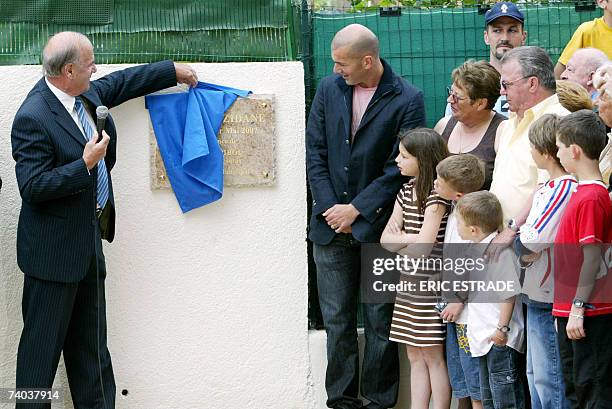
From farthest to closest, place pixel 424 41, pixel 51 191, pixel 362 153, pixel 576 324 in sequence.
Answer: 1. pixel 424 41
2. pixel 362 153
3. pixel 51 191
4. pixel 576 324

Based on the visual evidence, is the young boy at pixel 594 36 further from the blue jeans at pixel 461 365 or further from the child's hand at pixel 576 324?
the child's hand at pixel 576 324

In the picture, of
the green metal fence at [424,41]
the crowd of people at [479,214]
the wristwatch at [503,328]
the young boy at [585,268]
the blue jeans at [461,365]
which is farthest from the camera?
the green metal fence at [424,41]

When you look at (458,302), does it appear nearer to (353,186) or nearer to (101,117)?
(353,186)

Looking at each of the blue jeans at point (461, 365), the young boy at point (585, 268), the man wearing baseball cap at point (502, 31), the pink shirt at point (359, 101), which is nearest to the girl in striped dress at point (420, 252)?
the blue jeans at point (461, 365)

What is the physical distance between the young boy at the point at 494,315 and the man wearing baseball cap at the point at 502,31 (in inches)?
45.3

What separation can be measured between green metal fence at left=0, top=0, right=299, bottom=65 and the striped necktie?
660 mm

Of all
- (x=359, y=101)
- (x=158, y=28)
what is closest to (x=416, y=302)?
(x=359, y=101)

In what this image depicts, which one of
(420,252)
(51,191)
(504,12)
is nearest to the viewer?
(51,191)

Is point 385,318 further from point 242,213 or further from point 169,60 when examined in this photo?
point 169,60

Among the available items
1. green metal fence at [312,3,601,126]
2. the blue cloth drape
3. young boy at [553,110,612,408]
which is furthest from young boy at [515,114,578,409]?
the blue cloth drape

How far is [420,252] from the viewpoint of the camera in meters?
5.93

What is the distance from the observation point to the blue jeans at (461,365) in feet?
18.5

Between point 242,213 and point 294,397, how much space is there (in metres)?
1.13

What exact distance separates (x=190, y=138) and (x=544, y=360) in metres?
2.42
